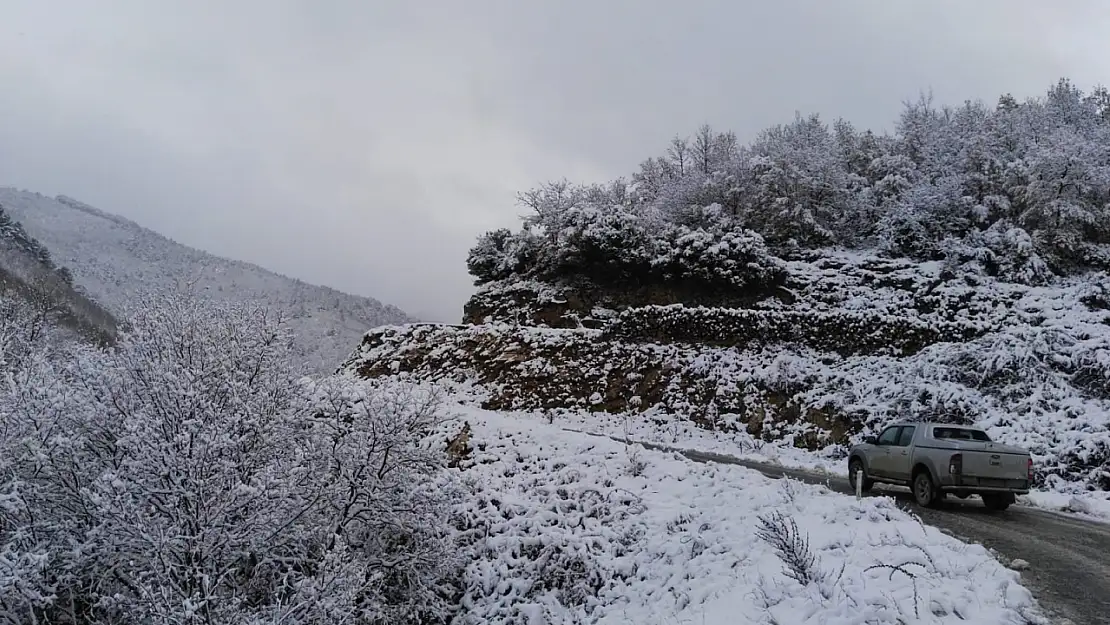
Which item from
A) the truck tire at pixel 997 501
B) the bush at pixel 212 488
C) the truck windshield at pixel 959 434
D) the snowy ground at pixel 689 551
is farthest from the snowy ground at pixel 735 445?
the bush at pixel 212 488

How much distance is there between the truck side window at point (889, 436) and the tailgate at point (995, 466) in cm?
173

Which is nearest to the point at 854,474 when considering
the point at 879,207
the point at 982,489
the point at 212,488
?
the point at 982,489

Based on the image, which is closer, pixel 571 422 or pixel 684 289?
pixel 571 422

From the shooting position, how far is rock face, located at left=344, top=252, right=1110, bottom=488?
1770 centimetres

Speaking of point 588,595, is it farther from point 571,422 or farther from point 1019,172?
point 1019,172

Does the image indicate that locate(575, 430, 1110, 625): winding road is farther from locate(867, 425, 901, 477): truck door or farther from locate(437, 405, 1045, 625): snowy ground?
locate(867, 425, 901, 477): truck door

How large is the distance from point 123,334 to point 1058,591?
13193 mm

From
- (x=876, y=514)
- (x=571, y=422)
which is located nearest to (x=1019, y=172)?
(x=571, y=422)

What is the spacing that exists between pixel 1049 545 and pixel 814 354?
51.6 feet

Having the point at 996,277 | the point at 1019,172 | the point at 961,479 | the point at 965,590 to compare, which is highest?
the point at 1019,172

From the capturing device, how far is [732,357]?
2536cm

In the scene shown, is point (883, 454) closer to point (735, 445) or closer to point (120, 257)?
point (735, 445)

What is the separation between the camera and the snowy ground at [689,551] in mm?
6664

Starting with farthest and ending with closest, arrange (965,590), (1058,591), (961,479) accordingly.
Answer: (961,479) → (1058,591) → (965,590)
